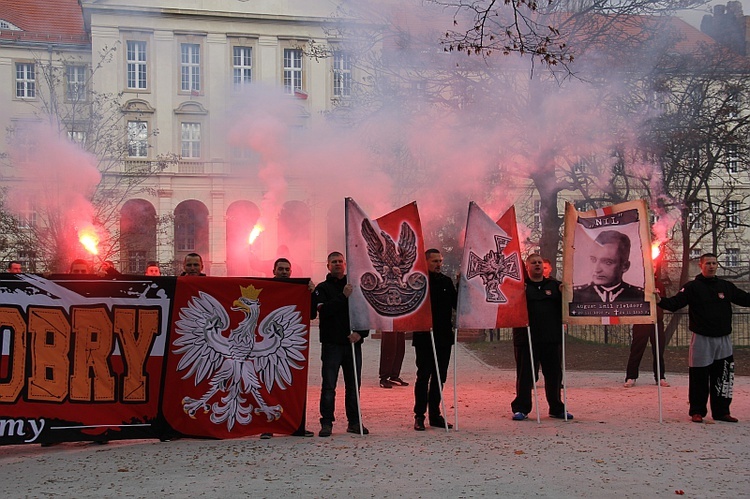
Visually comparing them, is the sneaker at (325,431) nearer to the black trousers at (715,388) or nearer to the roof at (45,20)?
the black trousers at (715,388)

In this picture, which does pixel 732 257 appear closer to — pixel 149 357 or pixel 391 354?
pixel 391 354

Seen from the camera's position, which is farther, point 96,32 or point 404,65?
point 96,32

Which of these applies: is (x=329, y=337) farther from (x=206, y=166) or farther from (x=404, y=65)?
(x=206, y=166)

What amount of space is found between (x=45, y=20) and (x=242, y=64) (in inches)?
320

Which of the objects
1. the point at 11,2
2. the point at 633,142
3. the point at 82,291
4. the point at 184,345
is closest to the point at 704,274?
the point at 184,345

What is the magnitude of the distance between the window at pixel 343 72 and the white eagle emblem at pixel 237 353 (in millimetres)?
11779

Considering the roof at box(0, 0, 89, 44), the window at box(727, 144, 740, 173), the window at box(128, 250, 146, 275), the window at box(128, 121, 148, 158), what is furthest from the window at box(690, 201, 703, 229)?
the roof at box(0, 0, 89, 44)

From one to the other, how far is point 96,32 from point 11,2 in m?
12.7

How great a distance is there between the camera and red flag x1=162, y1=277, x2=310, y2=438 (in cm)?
796

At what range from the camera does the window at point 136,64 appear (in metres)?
30.7

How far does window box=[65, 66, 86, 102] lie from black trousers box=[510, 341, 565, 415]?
16.5 m

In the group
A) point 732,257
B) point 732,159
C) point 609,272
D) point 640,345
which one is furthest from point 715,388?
point 732,257

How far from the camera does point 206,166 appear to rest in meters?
32.0

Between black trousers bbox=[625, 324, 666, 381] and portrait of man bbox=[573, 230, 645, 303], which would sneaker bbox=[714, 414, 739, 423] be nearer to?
portrait of man bbox=[573, 230, 645, 303]
